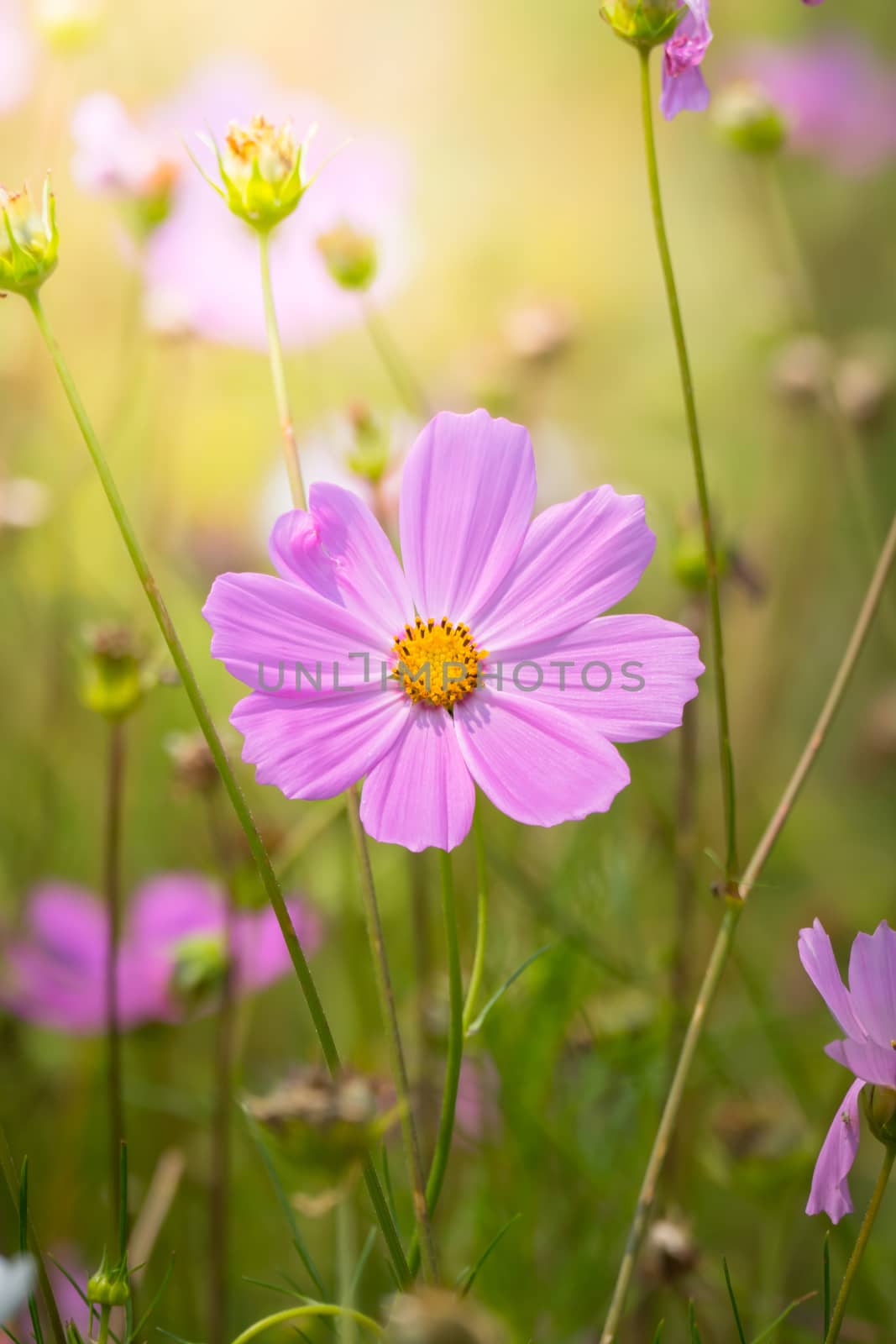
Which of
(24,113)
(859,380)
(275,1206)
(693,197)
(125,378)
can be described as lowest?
(275,1206)

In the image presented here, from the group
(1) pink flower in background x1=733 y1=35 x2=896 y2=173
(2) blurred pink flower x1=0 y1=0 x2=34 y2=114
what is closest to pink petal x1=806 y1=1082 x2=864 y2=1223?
(2) blurred pink flower x1=0 y1=0 x2=34 y2=114

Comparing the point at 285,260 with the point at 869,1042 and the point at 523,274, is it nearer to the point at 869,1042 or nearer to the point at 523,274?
the point at 523,274

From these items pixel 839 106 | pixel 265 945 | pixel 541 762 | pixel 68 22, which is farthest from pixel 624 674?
pixel 839 106

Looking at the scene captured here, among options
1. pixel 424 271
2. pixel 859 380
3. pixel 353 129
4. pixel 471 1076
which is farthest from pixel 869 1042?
pixel 424 271

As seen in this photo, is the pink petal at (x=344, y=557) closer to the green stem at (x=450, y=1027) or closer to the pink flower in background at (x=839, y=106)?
the green stem at (x=450, y=1027)

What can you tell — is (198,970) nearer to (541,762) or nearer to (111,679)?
(111,679)

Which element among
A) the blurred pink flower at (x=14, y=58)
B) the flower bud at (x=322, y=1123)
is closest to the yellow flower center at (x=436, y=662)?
the flower bud at (x=322, y=1123)

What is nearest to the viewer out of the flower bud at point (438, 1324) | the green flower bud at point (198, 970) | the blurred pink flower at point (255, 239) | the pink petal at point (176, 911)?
the flower bud at point (438, 1324)
